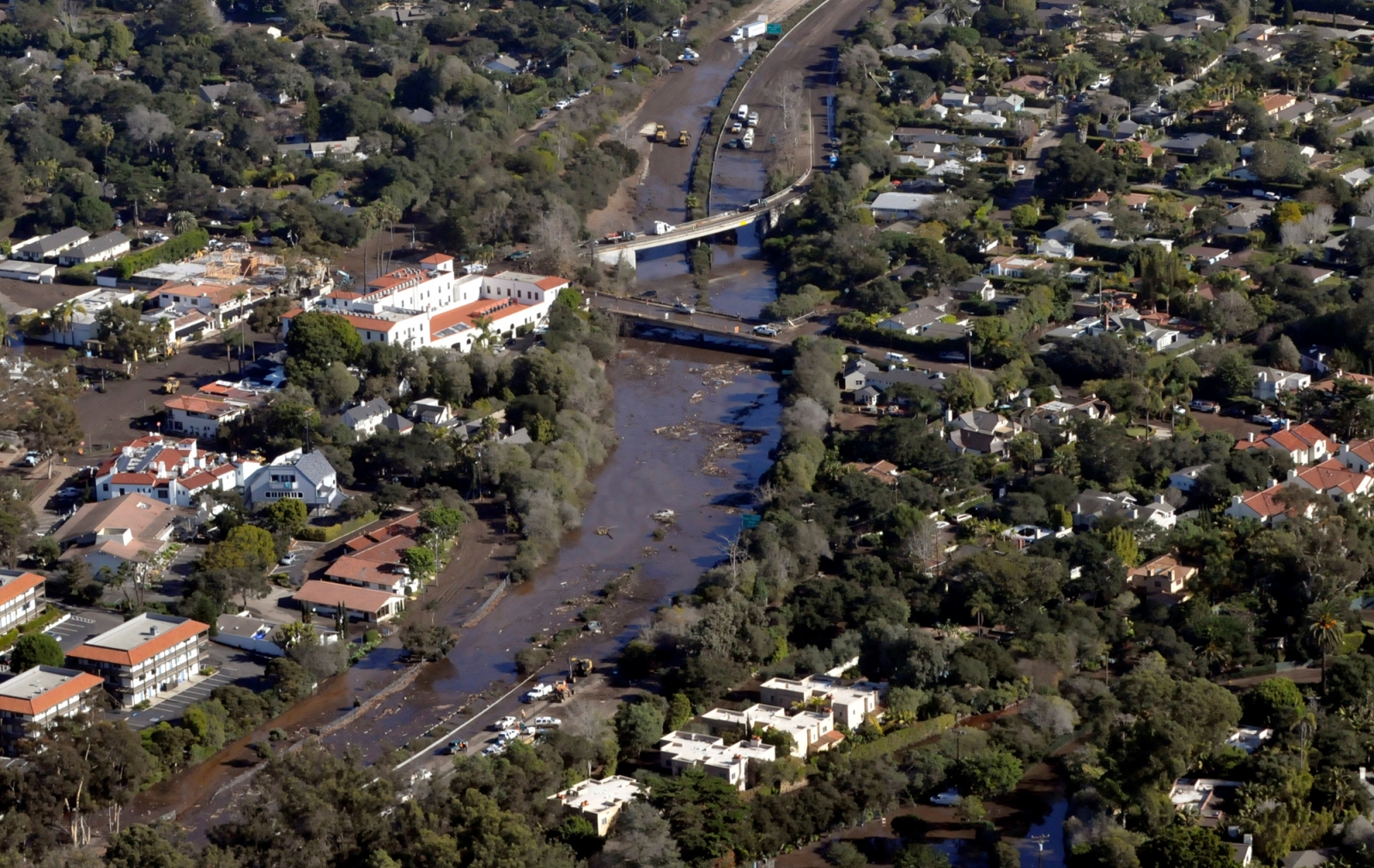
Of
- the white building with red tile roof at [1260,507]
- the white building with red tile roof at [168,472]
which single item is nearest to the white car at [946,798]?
the white building with red tile roof at [1260,507]

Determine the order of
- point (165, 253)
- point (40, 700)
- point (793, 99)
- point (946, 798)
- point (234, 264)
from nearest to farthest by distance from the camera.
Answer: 1. point (946, 798)
2. point (40, 700)
3. point (234, 264)
4. point (165, 253)
5. point (793, 99)

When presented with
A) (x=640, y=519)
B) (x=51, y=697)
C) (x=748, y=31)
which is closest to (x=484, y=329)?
(x=640, y=519)

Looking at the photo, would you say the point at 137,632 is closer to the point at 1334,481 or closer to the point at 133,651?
the point at 133,651

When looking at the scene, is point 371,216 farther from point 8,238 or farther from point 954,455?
point 954,455

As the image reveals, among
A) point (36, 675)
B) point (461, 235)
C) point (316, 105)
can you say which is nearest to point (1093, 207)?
point (461, 235)

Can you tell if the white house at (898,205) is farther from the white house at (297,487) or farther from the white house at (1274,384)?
the white house at (297,487)
